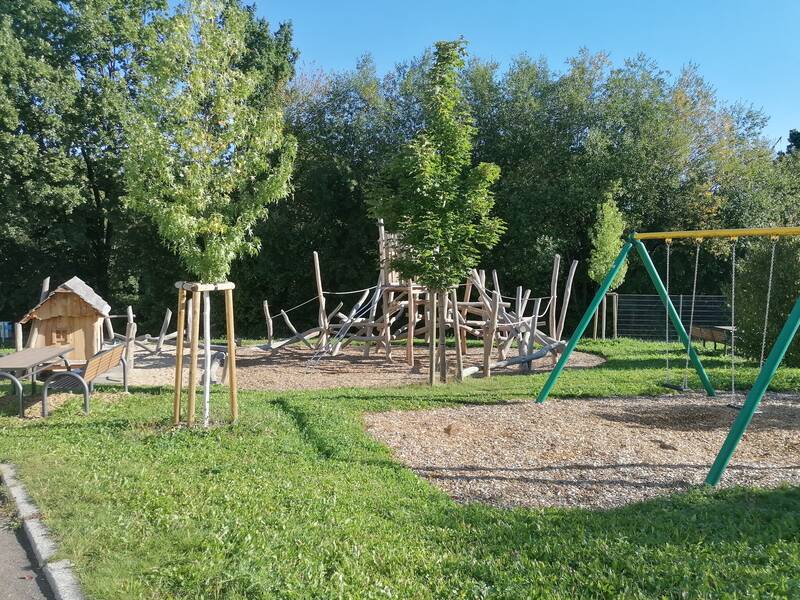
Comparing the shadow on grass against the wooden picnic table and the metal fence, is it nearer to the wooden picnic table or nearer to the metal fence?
the wooden picnic table

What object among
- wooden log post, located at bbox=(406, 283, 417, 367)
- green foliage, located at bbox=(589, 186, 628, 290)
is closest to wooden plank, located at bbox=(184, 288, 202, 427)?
wooden log post, located at bbox=(406, 283, 417, 367)

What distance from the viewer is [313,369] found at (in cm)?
1310

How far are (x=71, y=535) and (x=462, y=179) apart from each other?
7.37 m

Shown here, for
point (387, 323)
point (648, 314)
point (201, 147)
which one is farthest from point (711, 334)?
point (201, 147)

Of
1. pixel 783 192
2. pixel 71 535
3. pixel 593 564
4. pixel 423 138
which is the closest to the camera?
pixel 593 564

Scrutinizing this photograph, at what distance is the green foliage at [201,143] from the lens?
6.39 meters

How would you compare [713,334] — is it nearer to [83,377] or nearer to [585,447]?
[585,447]

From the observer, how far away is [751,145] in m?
24.0

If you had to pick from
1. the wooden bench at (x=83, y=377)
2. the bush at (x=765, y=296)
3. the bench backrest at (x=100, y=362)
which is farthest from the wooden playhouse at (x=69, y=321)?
the bush at (x=765, y=296)

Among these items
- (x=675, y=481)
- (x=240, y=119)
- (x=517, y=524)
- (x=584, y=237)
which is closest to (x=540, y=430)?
(x=675, y=481)

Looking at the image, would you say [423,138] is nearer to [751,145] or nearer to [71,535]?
[71,535]

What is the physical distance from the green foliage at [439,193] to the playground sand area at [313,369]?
243 centimetres

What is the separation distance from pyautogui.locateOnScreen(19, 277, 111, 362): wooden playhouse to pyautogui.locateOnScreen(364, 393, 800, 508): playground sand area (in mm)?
5815

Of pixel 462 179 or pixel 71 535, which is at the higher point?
pixel 462 179
